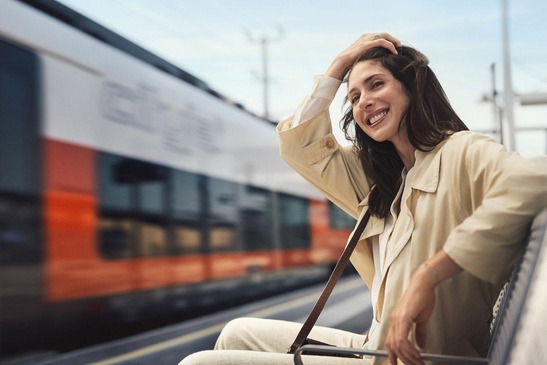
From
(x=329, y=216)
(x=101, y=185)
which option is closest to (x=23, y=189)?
(x=101, y=185)

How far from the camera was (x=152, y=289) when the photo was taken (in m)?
8.08

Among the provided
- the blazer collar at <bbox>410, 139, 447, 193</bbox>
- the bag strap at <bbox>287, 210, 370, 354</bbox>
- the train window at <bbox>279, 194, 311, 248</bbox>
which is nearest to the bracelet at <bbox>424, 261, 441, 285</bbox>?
the blazer collar at <bbox>410, 139, 447, 193</bbox>

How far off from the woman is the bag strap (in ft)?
0.09

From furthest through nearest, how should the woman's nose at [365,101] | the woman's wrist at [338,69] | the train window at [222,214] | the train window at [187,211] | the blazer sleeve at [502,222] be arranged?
the train window at [222,214]
the train window at [187,211]
the woman's wrist at [338,69]
the woman's nose at [365,101]
the blazer sleeve at [502,222]

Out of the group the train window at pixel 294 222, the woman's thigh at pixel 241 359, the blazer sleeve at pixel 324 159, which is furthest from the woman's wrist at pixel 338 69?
the train window at pixel 294 222

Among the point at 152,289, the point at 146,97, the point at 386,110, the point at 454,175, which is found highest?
the point at 146,97

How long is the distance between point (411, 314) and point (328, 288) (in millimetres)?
478

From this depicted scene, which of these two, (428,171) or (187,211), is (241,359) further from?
(187,211)

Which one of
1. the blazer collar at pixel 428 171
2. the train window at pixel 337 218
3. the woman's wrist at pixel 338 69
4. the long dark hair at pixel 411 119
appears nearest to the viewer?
the blazer collar at pixel 428 171

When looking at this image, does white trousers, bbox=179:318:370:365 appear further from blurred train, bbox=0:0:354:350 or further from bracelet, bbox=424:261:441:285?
blurred train, bbox=0:0:354:350

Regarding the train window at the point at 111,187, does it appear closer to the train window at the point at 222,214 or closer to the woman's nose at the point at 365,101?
the train window at the point at 222,214

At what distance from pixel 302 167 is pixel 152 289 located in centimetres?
585

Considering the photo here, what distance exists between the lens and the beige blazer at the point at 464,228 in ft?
5.49

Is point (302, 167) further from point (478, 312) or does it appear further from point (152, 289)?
point (152, 289)
